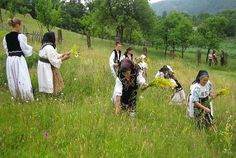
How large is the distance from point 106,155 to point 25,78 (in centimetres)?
368

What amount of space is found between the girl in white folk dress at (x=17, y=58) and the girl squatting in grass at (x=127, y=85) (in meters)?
1.93

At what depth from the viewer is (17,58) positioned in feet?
24.7

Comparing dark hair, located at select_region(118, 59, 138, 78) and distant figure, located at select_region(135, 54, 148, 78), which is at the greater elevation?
dark hair, located at select_region(118, 59, 138, 78)

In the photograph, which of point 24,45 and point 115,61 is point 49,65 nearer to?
point 24,45

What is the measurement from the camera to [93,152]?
14.7ft

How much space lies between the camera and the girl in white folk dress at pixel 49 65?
803 cm

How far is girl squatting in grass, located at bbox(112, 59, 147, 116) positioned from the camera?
20.7 feet

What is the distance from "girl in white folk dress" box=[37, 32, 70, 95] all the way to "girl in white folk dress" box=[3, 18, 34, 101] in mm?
574

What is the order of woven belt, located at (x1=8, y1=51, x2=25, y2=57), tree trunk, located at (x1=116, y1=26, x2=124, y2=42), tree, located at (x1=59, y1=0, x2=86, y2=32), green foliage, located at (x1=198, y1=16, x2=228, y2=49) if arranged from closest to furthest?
woven belt, located at (x1=8, y1=51, x2=25, y2=57) → tree trunk, located at (x1=116, y1=26, x2=124, y2=42) → green foliage, located at (x1=198, y1=16, x2=228, y2=49) → tree, located at (x1=59, y1=0, x2=86, y2=32)

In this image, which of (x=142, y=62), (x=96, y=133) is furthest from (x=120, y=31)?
(x=96, y=133)

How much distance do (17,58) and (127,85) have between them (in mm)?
2433

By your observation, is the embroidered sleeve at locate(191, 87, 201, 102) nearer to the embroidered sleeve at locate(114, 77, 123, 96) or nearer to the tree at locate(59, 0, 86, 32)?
the embroidered sleeve at locate(114, 77, 123, 96)

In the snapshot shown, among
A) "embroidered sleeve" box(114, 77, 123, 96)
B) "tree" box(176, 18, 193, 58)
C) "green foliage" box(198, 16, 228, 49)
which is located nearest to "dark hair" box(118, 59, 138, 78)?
"embroidered sleeve" box(114, 77, 123, 96)

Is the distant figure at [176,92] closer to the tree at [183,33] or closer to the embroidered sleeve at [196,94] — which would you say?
the embroidered sleeve at [196,94]
